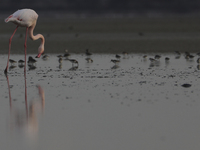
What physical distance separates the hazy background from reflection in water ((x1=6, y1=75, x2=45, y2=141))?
73.9 m

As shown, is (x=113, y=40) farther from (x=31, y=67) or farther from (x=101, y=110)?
(x=101, y=110)

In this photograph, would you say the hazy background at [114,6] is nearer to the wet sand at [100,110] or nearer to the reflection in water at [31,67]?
the reflection in water at [31,67]

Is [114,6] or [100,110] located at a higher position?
[114,6]

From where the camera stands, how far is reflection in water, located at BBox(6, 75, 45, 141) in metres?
7.50

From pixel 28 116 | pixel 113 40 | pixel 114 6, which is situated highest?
pixel 114 6

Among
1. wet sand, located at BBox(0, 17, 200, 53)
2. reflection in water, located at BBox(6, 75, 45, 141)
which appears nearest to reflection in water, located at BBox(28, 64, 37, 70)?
reflection in water, located at BBox(6, 75, 45, 141)

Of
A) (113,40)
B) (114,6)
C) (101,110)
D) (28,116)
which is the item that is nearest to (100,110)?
(101,110)

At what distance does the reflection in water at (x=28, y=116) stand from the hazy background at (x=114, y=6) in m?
73.9

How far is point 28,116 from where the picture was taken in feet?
27.8

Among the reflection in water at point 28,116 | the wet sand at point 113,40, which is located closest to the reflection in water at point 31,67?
the reflection in water at point 28,116

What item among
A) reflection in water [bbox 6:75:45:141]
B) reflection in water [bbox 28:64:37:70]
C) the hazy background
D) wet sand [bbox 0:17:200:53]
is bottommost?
reflection in water [bbox 6:75:45:141]

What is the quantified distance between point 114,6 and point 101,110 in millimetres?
77208

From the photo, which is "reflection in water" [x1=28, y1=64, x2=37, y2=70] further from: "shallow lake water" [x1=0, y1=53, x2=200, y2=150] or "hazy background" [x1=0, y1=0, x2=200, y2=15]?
"hazy background" [x1=0, y1=0, x2=200, y2=15]

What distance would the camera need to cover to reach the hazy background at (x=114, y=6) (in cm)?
8369
